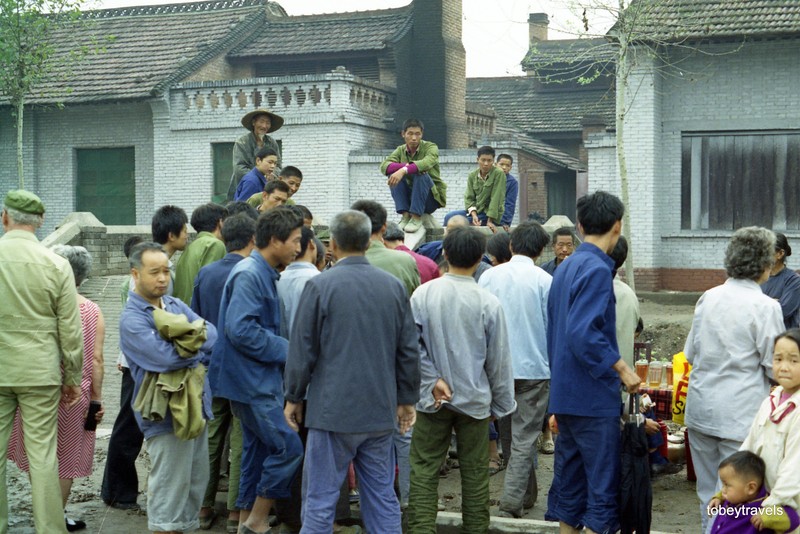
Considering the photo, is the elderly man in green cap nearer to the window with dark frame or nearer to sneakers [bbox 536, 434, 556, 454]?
sneakers [bbox 536, 434, 556, 454]

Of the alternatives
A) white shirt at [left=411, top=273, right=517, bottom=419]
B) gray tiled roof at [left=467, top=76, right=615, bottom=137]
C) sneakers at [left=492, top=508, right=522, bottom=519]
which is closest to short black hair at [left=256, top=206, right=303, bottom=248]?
white shirt at [left=411, top=273, right=517, bottom=419]

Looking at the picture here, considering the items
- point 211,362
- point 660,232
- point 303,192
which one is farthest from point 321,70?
point 211,362

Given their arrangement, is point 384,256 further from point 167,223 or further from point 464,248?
point 167,223

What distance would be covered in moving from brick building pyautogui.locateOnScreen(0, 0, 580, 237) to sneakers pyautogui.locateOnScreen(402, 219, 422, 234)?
8819mm

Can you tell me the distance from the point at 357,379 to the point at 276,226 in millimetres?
1213

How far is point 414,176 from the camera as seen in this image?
498 inches

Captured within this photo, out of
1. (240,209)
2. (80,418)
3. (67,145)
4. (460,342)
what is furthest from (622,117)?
(67,145)

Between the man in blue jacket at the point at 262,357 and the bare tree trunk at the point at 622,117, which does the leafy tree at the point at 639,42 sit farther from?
the man in blue jacket at the point at 262,357

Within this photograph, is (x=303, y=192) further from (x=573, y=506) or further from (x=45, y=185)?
(x=573, y=506)

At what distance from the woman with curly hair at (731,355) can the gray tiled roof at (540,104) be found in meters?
22.9

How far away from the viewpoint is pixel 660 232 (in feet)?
64.4

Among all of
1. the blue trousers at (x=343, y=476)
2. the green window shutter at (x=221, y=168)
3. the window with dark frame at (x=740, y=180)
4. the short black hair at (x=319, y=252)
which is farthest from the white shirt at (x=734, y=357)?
the green window shutter at (x=221, y=168)

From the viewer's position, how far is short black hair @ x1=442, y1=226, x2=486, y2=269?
6.38 m

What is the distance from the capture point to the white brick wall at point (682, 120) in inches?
734
